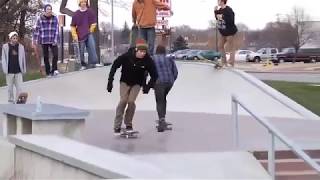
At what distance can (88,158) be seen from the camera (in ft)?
21.2

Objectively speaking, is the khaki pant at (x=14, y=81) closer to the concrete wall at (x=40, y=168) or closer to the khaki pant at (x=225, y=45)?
the khaki pant at (x=225, y=45)

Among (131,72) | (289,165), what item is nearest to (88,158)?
(289,165)

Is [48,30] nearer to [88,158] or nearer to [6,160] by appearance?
[6,160]

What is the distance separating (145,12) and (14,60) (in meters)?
3.24

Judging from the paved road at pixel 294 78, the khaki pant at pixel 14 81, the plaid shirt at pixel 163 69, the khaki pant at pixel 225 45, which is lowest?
the paved road at pixel 294 78

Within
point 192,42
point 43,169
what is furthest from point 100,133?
point 192,42

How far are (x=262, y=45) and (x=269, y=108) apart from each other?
108 metres

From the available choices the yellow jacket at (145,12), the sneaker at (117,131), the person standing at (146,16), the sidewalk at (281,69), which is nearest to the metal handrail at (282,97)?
the person standing at (146,16)

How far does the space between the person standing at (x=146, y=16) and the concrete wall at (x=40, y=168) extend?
6.76m

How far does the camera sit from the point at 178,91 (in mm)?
15750

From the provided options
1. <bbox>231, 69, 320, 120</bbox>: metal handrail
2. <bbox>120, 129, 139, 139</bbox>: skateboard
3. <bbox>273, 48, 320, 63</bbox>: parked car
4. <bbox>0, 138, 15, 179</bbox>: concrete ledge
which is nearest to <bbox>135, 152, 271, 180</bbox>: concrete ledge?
<bbox>0, 138, 15, 179</bbox>: concrete ledge

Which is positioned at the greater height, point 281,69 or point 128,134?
point 128,134

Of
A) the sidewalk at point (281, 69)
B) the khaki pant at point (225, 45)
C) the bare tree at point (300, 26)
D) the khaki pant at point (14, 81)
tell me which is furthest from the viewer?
the bare tree at point (300, 26)

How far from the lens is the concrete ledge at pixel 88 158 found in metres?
5.67
